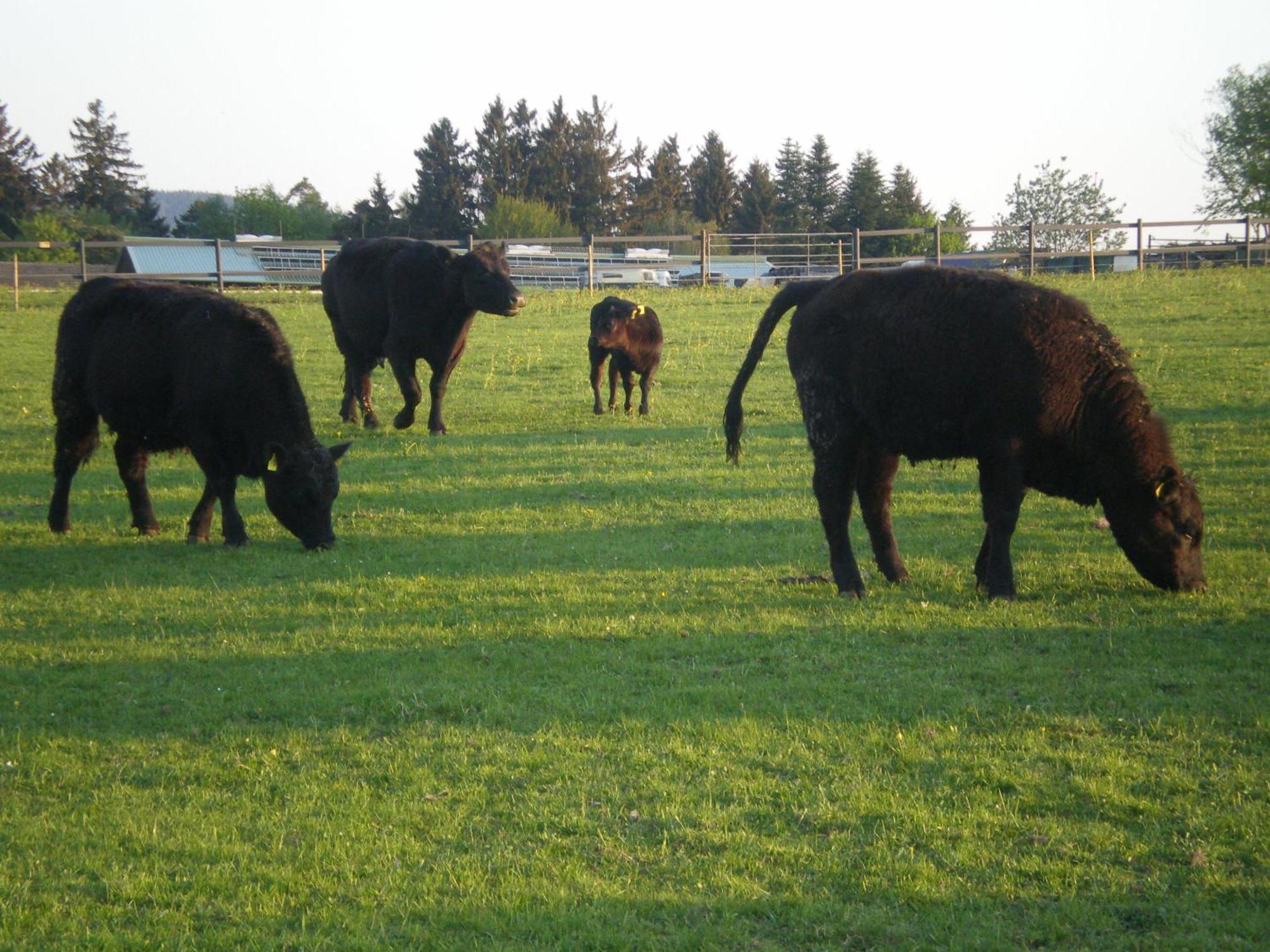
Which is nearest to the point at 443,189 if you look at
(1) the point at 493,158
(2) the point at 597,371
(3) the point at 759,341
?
(1) the point at 493,158

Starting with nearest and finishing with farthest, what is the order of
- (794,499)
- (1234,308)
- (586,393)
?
(794,499)
(586,393)
(1234,308)

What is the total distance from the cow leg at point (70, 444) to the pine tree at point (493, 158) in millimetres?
70260

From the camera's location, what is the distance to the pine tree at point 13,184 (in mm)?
69062

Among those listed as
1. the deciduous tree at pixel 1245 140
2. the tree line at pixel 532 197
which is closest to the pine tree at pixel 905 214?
the tree line at pixel 532 197

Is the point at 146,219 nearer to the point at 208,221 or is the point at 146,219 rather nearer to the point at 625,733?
the point at 208,221

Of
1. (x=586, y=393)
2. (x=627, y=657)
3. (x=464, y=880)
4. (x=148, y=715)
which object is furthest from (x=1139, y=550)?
(x=586, y=393)

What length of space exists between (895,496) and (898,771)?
7.15 m

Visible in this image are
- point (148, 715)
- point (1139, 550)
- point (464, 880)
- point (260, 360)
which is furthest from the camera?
point (260, 360)

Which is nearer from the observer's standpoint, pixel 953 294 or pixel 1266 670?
pixel 1266 670

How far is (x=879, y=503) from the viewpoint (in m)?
9.12

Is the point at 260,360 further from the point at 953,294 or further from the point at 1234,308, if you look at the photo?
the point at 1234,308

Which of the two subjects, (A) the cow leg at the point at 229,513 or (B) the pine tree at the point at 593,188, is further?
(B) the pine tree at the point at 593,188

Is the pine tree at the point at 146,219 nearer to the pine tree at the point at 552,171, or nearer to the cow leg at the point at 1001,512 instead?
the pine tree at the point at 552,171

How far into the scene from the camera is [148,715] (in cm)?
641
